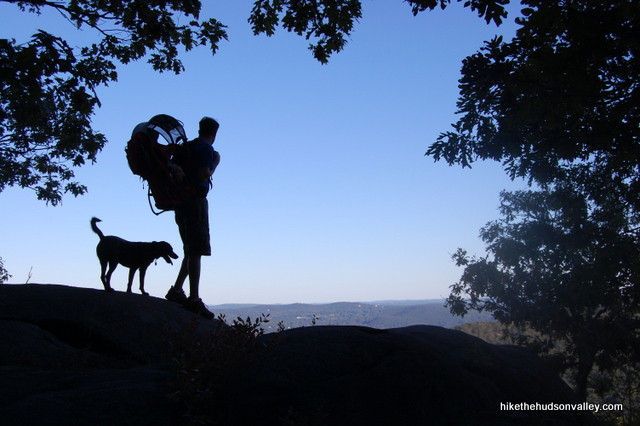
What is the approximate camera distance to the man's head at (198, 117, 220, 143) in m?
7.36

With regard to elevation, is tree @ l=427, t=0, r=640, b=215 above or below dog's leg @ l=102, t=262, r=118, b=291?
above

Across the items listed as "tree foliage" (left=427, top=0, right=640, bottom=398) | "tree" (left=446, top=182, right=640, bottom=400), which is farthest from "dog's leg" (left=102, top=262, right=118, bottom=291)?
"tree" (left=446, top=182, right=640, bottom=400)

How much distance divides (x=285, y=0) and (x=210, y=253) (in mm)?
5384

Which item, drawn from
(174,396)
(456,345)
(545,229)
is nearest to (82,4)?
(174,396)

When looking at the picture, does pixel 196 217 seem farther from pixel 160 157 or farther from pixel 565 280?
pixel 565 280

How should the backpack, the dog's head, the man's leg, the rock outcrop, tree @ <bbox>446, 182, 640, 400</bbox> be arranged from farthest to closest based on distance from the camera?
1. tree @ <bbox>446, 182, 640, 400</bbox>
2. the dog's head
3. the man's leg
4. the backpack
5. the rock outcrop

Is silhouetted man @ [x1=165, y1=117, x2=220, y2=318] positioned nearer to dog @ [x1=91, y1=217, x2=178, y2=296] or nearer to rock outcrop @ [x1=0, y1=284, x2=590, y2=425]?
dog @ [x1=91, y1=217, x2=178, y2=296]

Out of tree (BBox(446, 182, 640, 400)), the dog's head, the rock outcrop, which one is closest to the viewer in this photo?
the rock outcrop

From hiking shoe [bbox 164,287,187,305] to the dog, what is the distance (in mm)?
374

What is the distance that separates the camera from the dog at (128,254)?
716 centimetres

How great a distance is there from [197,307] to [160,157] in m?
2.50

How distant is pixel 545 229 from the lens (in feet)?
68.9

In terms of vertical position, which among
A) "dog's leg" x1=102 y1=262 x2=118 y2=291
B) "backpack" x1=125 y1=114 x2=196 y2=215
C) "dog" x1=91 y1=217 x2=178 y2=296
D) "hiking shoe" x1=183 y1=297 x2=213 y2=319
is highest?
"backpack" x1=125 y1=114 x2=196 y2=215

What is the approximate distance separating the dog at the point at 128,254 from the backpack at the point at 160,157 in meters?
0.89
